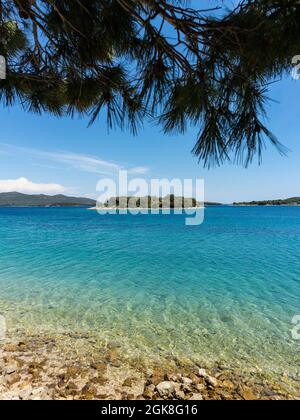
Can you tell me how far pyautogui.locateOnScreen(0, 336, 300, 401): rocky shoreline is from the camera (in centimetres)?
203

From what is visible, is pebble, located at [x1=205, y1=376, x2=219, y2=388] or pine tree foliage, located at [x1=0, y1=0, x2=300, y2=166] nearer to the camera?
pine tree foliage, located at [x1=0, y1=0, x2=300, y2=166]

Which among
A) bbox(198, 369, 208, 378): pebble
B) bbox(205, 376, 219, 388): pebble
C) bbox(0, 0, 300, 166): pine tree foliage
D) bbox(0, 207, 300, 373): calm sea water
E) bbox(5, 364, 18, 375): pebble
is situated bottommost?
bbox(0, 207, 300, 373): calm sea water

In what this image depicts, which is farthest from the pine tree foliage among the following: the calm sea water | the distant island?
the distant island

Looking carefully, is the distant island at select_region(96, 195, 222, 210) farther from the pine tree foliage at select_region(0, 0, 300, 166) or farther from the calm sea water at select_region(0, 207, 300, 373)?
the pine tree foliage at select_region(0, 0, 300, 166)

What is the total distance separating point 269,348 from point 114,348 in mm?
2068

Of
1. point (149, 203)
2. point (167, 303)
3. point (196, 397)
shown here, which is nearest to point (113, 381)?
point (196, 397)

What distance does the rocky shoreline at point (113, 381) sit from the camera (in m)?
2.03

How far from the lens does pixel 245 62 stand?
1.41 m

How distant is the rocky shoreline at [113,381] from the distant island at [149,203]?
70.7m

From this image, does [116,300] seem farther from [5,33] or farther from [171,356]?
[5,33]

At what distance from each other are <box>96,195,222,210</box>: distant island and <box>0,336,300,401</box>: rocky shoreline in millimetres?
70667

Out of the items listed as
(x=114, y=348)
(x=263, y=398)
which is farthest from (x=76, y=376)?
(x=263, y=398)

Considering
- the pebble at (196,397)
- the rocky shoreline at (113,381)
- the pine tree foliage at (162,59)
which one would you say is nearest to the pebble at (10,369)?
the rocky shoreline at (113,381)
